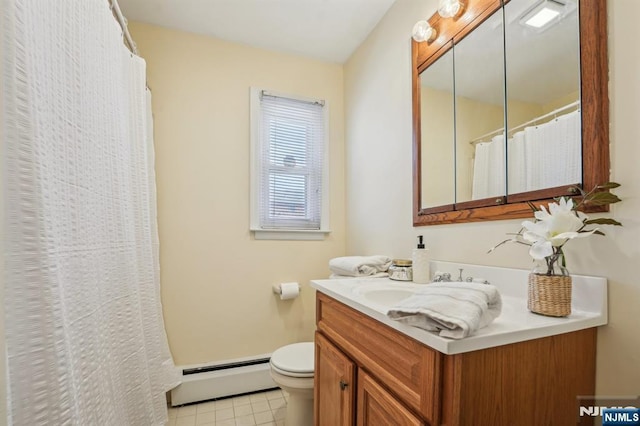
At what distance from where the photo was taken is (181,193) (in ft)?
6.38

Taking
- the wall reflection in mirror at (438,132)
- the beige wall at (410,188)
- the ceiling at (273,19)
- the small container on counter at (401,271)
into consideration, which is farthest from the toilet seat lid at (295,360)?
the ceiling at (273,19)

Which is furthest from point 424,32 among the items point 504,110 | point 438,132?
point 504,110

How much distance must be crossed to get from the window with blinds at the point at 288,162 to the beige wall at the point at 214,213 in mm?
101

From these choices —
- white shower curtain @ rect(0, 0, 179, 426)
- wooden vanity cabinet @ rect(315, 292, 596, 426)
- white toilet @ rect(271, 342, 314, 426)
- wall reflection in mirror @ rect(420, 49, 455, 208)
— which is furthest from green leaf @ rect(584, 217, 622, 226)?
white shower curtain @ rect(0, 0, 179, 426)

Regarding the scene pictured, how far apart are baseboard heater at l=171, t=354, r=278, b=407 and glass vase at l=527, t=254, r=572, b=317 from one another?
174 cm

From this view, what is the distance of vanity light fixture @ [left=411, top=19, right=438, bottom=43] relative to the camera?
1.40 metres

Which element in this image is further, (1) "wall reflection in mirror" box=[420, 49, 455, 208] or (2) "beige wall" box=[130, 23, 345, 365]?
(2) "beige wall" box=[130, 23, 345, 365]

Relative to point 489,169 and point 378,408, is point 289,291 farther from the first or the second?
point 489,169

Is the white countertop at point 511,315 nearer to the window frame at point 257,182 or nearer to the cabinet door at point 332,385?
the cabinet door at point 332,385

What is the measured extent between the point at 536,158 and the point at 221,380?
2.09m

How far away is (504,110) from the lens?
1084 mm

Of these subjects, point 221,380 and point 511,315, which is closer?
point 511,315

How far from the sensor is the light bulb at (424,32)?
1400 mm

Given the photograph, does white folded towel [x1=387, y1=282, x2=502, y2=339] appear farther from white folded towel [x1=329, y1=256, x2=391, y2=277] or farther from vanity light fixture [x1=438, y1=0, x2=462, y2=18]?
vanity light fixture [x1=438, y1=0, x2=462, y2=18]
